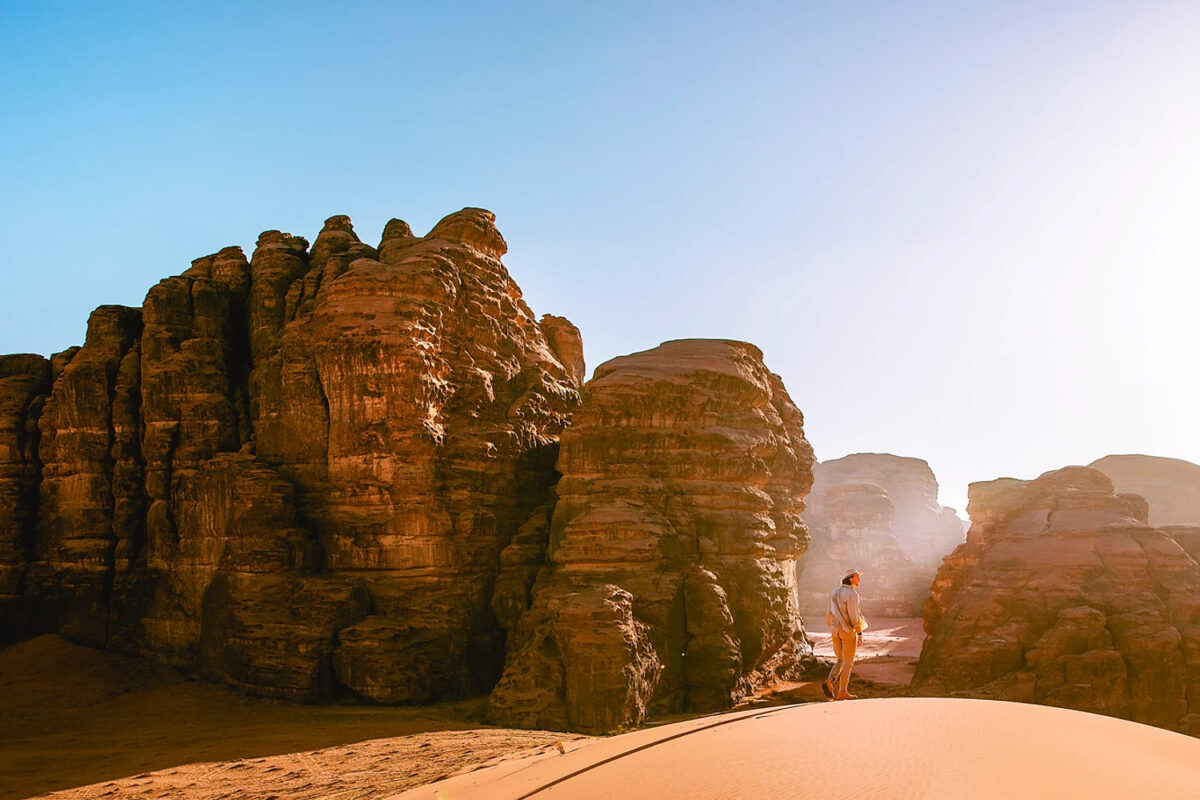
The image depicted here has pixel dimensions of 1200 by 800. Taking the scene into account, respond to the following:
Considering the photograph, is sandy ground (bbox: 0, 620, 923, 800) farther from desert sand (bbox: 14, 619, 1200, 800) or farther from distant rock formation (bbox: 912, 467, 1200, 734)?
distant rock formation (bbox: 912, 467, 1200, 734)

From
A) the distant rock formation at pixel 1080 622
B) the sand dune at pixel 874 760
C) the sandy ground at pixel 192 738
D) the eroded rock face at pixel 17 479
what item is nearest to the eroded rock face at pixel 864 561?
the distant rock formation at pixel 1080 622

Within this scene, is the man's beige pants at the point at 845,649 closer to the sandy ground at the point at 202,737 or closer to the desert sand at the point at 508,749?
the desert sand at the point at 508,749

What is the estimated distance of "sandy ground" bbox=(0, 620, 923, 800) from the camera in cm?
1284

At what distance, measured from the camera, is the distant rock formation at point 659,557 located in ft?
56.6

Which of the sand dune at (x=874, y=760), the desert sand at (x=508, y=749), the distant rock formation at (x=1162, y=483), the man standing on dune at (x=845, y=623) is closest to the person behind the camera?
the sand dune at (x=874, y=760)

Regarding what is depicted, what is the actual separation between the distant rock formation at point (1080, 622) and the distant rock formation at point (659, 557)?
4822mm

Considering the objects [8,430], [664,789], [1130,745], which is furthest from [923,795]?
[8,430]

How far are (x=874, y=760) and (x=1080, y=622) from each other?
16.0 m

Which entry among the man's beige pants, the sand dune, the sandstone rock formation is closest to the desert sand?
the sand dune

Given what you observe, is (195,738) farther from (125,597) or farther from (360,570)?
(125,597)

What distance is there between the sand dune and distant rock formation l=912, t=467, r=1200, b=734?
11191mm

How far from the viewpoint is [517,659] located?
18000mm

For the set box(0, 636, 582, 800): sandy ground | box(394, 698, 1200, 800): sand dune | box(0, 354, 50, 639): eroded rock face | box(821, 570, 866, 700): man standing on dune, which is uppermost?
box(0, 354, 50, 639): eroded rock face

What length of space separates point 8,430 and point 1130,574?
103 feet
